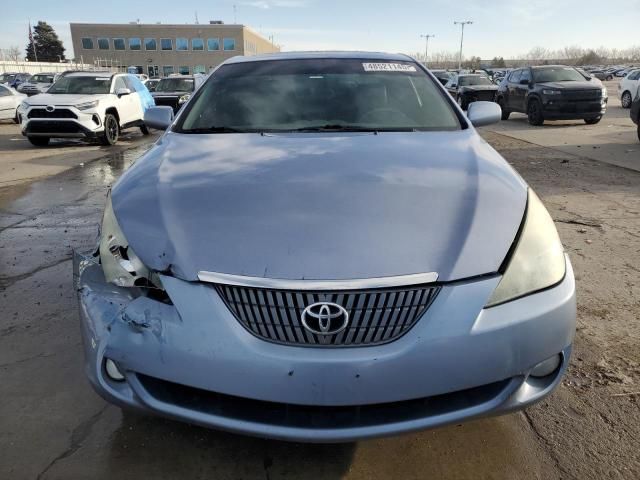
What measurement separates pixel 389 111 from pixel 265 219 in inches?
60.8

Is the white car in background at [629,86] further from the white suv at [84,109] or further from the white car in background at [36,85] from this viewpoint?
the white car in background at [36,85]

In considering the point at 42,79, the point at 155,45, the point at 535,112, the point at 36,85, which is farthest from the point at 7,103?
the point at 155,45

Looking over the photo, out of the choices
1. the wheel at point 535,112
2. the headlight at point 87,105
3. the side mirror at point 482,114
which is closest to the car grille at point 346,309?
the side mirror at point 482,114

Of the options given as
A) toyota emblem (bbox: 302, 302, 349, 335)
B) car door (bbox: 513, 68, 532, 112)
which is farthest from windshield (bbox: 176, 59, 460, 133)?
car door (bbox: 513, 68, 532, 112)

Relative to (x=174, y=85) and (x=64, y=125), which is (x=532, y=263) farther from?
(x=174, y=85)

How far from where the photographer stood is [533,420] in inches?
89.7

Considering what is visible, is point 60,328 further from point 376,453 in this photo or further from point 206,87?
point 376,453

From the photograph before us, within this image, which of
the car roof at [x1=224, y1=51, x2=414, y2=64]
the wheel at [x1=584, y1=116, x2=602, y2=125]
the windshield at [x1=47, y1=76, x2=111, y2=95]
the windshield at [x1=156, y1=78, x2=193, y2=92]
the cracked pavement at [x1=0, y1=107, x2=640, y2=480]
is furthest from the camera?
the windshield at [x1=156, y1=78, x2=193, y2=92]

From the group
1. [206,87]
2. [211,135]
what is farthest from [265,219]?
[206,87]

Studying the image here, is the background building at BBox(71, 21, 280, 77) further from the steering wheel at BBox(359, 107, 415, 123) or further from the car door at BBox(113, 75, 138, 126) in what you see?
the steering wheel at BBox(359, 107, 415, 123)

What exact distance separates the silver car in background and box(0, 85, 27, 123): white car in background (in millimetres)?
18246

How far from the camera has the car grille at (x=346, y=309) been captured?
162 cm

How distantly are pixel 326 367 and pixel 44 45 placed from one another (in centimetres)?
10099

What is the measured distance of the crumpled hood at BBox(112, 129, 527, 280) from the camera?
1713 mm
